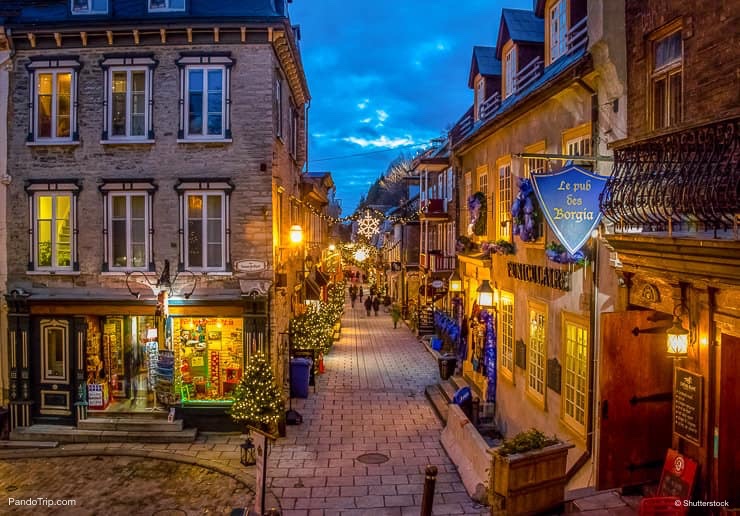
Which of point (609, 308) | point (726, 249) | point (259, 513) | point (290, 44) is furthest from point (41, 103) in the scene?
point (726, 249)

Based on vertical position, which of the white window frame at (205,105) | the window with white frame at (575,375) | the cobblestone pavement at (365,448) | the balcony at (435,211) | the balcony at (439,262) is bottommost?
the cobblestone pavement at (365,448)

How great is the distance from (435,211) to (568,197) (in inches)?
808

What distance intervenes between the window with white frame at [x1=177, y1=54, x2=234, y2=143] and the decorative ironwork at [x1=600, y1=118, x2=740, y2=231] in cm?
1139

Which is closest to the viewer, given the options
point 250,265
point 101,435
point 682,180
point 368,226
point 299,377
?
point 682,180

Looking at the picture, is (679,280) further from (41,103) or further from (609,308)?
(41,103)

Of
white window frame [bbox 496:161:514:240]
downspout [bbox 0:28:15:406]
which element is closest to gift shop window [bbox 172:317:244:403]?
downspout [bbox 0:28:15:406]

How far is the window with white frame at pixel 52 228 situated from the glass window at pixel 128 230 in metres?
1.06

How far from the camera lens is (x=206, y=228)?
16.4 meters

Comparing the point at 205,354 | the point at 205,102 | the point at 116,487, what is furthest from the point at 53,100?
the point at 116,487

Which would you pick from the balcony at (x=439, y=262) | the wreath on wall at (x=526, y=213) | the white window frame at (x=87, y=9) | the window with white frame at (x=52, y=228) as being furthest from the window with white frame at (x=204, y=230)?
the balcony at (x=439, y=262)

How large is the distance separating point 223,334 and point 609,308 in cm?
1079

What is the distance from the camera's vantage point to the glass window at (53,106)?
1662 centimetres

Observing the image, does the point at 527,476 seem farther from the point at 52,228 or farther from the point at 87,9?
the point at 87,9

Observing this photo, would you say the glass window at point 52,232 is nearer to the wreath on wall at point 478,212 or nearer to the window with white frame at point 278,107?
the window with white frame at point 278,107
